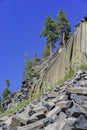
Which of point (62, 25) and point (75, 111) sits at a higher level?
point (62, 25)

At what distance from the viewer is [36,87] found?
40969mm

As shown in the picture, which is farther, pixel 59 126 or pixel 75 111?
pixel 75 111

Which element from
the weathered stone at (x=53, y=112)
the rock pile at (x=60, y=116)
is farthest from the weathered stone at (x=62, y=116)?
the weathered stone at (x=53, y=112)

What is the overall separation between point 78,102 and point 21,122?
2176 mm

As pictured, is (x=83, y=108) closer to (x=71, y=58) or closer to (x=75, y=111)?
(x=75, y=111)

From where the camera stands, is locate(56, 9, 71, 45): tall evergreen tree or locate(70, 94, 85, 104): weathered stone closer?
locate(70, 94, 85, 104): weathered stone

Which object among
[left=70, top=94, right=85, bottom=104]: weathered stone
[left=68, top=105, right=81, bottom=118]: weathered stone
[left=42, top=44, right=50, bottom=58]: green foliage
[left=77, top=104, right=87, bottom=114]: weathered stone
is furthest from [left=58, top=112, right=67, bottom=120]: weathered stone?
[left=42, top=44, right=50, bottom=58]: green foliage

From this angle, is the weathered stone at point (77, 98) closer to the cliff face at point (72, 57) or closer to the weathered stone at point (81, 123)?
the weathered stone at point (81, 123)

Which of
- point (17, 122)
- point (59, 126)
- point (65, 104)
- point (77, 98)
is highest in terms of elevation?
point (77, 98)

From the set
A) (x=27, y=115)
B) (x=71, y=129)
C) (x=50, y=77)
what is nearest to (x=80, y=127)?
(x=71, y=129)

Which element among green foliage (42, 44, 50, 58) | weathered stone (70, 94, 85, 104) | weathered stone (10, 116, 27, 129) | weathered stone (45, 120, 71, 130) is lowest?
weathered stone (45, 120, 71, 130)

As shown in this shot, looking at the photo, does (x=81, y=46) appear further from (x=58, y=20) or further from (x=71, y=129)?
(x=58, y=20)

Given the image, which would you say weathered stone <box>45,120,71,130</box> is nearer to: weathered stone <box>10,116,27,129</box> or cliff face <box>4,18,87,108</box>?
weathered stone <box>10,116,27,129</box>

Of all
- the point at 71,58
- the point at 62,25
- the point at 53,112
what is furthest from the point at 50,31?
the point at 53,112
